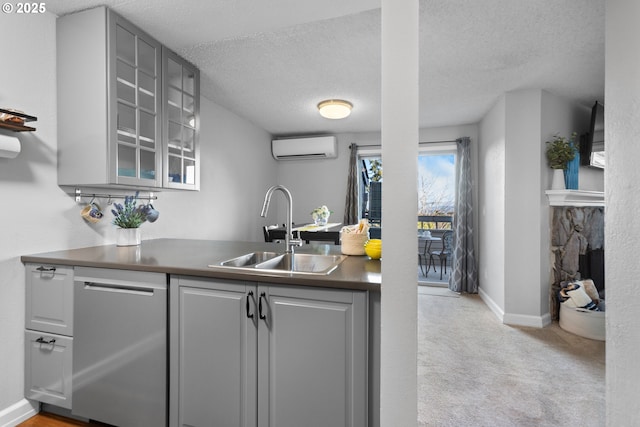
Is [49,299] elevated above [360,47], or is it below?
below

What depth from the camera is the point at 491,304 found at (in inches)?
148

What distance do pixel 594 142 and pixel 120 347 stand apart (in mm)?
4511

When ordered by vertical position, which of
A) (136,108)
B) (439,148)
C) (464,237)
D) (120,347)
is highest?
(439,148)

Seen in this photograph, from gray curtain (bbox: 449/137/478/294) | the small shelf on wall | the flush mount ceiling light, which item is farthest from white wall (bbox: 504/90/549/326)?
the small shelf on wall

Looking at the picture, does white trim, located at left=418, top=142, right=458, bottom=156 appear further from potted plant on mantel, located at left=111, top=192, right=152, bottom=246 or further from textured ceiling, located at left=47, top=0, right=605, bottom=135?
potted plant on mantel, located at left=111, top=192, right=152, bottom=246

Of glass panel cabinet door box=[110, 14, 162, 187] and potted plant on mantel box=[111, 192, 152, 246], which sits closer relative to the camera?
glass panel cabinet door box=[110, 14, 162, 187]

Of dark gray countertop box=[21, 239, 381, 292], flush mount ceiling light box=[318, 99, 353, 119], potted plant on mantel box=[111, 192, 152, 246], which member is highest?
flush mount ceiling light box=[318, 99, 353, 119]

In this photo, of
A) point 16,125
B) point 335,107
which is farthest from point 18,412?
point 335,107

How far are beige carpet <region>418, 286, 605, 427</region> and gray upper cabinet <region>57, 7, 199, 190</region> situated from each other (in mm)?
2292

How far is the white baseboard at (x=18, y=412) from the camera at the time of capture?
5.58ft

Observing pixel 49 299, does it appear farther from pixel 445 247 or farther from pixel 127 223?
pixel 445 247

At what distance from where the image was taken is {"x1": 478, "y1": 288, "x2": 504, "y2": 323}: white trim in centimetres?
344

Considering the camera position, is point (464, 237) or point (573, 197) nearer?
point (573, 197)

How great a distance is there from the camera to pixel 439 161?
17.4ft
